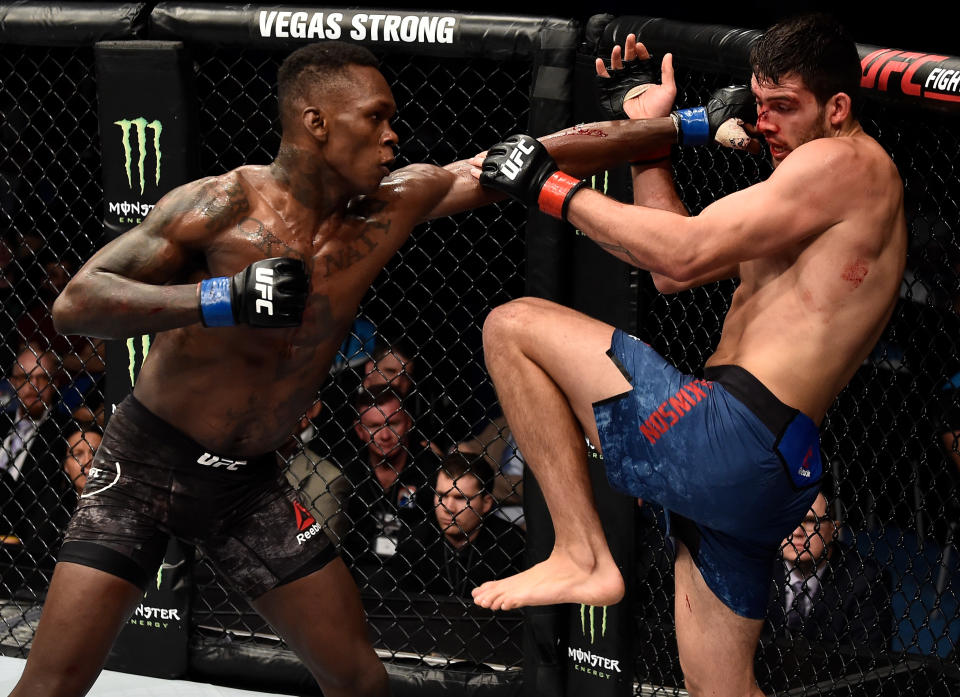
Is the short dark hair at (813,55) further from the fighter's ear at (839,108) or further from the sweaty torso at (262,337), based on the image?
the sweaty torso at (262,337)

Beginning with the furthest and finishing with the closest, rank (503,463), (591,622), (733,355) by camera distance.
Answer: (503,463)
(591,622)
(733,355)

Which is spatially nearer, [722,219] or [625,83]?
[722,219]

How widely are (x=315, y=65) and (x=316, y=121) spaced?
0.33ft

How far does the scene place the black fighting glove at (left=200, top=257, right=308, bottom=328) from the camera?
1892 millimetres

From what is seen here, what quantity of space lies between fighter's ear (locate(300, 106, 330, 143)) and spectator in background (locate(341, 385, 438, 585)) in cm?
136

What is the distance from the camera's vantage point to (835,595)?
2.83 m

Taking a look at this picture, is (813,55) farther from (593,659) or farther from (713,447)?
(593,659)

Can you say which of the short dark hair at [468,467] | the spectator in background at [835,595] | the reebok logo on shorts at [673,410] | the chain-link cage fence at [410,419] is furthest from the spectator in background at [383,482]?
the reebok logo on shorts at [673,410]

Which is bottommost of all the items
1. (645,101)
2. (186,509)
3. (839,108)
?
(186,509)

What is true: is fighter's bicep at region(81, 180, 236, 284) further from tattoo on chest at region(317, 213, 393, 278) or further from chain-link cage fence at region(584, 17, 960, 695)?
chain-link cage fence at region(584, 17, 960, 695)

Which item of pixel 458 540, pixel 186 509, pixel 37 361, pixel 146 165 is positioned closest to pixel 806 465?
pixel 186 509

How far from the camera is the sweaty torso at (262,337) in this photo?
2.12 m

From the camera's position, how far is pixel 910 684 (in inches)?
103

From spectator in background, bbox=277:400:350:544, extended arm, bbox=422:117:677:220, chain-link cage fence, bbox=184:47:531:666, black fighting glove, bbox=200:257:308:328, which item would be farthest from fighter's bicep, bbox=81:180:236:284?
spectator in background, bbox=277:400:350:544
